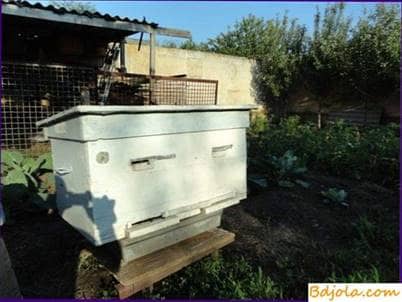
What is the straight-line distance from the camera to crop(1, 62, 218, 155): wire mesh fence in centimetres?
411

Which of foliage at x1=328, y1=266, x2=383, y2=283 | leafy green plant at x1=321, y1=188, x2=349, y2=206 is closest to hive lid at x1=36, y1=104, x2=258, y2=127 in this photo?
foliage at x1=328, y1=266, x2=383, y2=283

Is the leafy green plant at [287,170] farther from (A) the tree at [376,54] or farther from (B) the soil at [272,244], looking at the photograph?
(A) the tree at [376,54]

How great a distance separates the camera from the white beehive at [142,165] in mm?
1378

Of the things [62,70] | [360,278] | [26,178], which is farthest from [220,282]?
[62,70]

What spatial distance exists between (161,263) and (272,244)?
977 millimetres

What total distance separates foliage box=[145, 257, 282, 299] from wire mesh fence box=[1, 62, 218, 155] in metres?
2.74

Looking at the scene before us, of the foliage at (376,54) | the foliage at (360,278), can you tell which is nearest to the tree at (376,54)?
the foliage at (376,54)

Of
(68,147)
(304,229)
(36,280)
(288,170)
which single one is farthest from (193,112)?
(288,170)

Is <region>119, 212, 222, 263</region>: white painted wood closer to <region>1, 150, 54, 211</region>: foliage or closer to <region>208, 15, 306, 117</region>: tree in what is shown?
<region>1, 150, 54, 211</region>: foliage

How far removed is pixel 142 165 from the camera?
152cm

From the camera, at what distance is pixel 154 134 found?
152 centimetres

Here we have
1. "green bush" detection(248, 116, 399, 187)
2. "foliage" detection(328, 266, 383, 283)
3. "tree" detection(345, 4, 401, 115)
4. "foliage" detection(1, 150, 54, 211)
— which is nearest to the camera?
"foliage" detection(328, 266, 383, 283)

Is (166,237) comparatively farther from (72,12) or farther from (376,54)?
(376,54)

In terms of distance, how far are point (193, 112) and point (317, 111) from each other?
8.34 m
